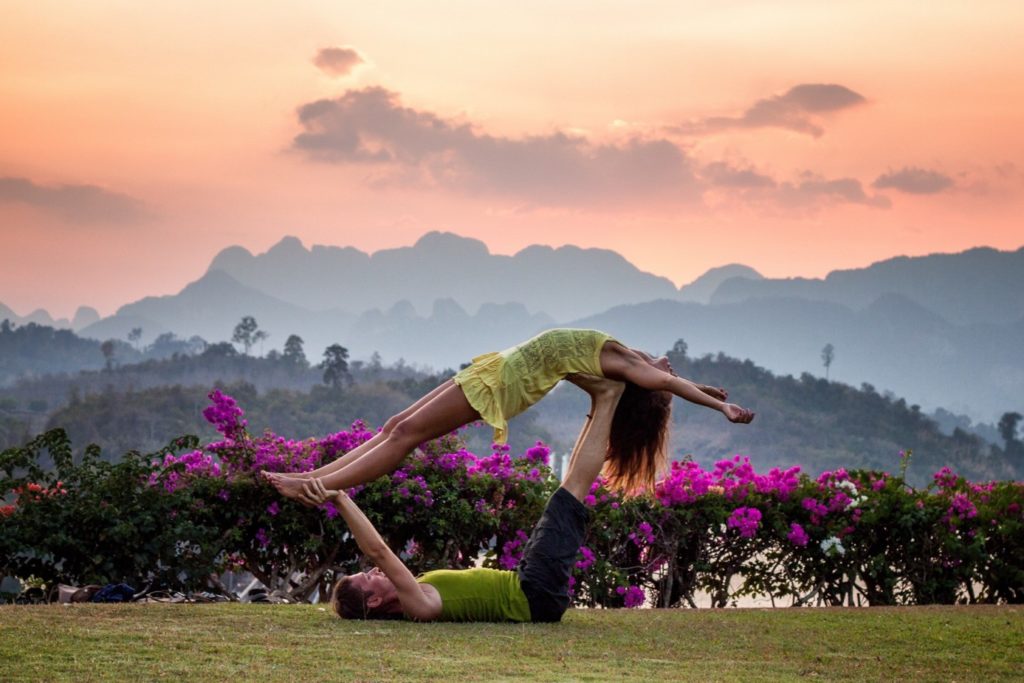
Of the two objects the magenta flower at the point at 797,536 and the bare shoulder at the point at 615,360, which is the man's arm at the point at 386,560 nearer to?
the bare shoulder at the point at 615,360

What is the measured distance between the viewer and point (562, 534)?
23.3 feet

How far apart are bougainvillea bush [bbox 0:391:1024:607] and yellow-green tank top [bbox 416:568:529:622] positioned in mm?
2003

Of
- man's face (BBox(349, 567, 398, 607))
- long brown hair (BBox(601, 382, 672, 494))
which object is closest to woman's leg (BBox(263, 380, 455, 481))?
man's face (BBox(349, 567, 398, 607))

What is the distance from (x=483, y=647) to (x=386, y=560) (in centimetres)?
94

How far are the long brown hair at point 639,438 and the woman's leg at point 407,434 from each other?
1.14 metres

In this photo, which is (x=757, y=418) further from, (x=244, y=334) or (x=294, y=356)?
(x=244, y=334)

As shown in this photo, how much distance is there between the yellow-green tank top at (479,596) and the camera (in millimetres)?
6934

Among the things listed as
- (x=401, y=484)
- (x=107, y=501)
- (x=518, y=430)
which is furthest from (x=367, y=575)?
(x=518, y=430)

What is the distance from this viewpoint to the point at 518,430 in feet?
259

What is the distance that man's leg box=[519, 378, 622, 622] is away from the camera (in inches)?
277

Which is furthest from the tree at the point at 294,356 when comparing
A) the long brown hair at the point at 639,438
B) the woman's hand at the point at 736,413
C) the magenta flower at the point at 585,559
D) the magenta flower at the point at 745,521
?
the woman's hand at the point at 736,413

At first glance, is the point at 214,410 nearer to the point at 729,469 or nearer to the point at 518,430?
the point at 729,469

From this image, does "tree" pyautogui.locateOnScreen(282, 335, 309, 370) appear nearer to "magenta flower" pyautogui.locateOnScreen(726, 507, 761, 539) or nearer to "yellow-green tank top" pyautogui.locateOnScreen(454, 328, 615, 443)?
"magenta flower" pyautogui.locateOnScreen(726, 507, 761, 539)

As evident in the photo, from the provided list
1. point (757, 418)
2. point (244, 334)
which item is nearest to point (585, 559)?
point (757, 418)
